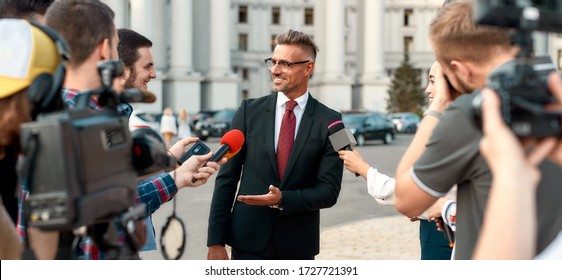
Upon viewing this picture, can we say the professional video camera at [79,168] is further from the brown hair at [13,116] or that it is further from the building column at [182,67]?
the building column at [182,67]

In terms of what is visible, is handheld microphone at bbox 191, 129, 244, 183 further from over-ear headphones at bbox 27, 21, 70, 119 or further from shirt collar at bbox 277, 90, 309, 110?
over-ear headphones at bbox 27, 21, 70, 119

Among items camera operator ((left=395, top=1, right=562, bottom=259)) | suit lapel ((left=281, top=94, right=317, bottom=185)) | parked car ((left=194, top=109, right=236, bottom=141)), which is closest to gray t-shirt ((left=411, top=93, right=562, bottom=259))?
camera operator ((left=395, top=1, right=562, bottom=259))

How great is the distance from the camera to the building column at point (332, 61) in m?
59.5

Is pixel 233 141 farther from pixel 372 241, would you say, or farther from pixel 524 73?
pixel 372 241

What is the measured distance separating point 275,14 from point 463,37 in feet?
282

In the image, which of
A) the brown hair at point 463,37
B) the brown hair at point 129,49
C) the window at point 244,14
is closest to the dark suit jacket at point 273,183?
the brown hair at point 129,49

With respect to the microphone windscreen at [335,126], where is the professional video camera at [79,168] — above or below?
above

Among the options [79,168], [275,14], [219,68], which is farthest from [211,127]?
[275,14]

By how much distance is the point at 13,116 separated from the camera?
6.47 ft

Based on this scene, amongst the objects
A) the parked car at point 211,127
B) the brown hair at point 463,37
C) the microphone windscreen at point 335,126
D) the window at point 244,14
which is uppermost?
the window at point 244,14

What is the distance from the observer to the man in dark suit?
Answer: 173 inches

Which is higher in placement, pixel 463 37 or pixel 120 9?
pixel 120 9

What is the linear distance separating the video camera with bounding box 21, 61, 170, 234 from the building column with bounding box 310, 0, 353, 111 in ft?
186

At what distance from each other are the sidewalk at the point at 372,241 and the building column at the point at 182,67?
140ft
